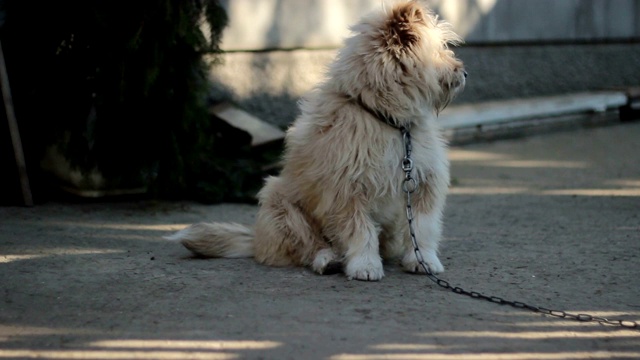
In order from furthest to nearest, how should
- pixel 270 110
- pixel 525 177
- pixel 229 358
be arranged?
pixel 270 110
pixel 525 177
pixel 229 358

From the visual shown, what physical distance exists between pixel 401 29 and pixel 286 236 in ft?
4.37

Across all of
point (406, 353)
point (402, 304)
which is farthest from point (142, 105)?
point (406, 353)

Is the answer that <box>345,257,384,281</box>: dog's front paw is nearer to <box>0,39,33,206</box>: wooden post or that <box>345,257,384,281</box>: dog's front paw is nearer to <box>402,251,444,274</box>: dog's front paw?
<box>402,251,444,274</box>: dog's front paw

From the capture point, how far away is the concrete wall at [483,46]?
9.08 m

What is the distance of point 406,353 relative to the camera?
381cm

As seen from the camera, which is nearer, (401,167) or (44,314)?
(44,314)

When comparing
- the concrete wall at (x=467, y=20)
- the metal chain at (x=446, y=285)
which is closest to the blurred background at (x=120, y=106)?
the concrete wall at (x=467, y=20)

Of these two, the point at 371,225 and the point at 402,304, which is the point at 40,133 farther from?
the point at 402,304

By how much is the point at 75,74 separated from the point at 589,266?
12.7 ft

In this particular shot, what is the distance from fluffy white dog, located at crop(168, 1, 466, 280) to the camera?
507 cm

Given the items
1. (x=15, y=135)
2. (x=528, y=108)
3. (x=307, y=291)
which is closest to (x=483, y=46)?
(x=528, y=108)

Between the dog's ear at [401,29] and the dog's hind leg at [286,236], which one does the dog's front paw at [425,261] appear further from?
the dog's ear at [401,29]

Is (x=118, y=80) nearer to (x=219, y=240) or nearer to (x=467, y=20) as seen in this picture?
(x=219, y=240)

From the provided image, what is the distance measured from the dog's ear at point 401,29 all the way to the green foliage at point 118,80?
2.12 metres
